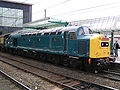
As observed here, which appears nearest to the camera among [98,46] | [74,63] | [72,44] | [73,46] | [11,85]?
[11,85]

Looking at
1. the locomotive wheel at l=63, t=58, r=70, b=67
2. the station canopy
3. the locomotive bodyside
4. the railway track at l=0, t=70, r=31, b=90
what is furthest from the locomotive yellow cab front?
the station canopy

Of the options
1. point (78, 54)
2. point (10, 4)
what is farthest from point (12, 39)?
point (10, 4)

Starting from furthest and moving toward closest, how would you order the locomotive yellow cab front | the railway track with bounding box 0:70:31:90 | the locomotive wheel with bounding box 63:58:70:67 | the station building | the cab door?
1. the station building
2. the locomotive wheel with bounding box 63:58:70:67
3. the cab door
4. the locomotive yellow cab front
5. the railway track with bounding box 0:70:31:90

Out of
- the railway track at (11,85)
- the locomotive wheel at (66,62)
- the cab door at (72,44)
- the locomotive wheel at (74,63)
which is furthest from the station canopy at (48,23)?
the railway track at (11,85)

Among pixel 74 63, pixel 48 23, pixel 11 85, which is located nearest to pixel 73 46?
pixel 74 63

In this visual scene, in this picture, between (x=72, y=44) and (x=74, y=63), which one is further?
(x=72, y=44)

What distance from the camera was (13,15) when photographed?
50969 mm

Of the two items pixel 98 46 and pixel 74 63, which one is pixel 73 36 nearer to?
pixel 74 63

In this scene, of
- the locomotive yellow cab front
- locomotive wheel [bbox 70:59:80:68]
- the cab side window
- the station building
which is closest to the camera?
the locomotive yellow cab front

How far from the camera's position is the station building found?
48.7 meters

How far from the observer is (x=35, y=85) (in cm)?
812

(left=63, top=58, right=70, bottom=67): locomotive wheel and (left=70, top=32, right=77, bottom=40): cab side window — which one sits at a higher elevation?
(left=70, top=32, right=77, bottom=40): cab side window

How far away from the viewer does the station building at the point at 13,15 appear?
48.7 m

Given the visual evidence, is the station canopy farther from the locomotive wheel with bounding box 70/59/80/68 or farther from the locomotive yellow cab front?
the locomotive yellow cab front
